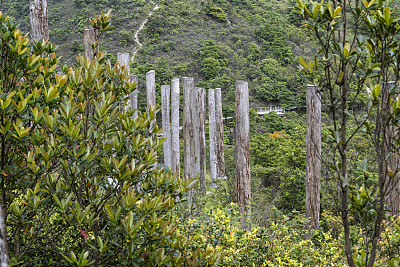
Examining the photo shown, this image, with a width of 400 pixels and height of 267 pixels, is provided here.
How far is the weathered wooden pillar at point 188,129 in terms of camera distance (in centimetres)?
548

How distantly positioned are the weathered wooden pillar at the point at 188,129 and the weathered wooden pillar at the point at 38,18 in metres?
2.13

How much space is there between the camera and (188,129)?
570 centimetres

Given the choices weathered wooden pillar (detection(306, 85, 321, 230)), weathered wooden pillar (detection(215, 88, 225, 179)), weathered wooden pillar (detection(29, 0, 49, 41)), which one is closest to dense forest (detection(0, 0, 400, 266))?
weathered wooden pillar (detection(306, 85, 321, 230))

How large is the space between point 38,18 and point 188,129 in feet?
8.81

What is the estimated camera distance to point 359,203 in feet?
5.24

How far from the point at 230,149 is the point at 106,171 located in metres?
11.9

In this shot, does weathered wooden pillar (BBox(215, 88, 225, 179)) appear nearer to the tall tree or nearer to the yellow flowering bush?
the yellow flowering bush

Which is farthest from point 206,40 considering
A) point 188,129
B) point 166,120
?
point 188,129

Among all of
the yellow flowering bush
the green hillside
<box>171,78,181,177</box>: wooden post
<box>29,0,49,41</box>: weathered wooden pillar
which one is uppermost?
the green hillside

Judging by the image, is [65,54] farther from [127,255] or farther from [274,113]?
[127,255]

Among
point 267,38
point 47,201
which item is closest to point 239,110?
point 47,201

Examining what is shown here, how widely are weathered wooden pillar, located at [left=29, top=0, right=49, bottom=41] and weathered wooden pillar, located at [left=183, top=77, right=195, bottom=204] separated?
213cm

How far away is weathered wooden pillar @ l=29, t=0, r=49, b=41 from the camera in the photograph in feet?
14.5

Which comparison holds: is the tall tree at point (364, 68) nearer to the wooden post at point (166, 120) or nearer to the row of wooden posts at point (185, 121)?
the row of wooden posts at point (185, 121)
